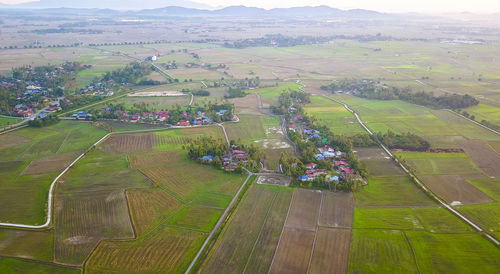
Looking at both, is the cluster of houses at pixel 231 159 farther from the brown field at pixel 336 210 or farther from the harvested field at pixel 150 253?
the harvested field at pixel 150 253

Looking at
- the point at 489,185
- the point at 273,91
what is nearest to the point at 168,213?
the point at 489,185

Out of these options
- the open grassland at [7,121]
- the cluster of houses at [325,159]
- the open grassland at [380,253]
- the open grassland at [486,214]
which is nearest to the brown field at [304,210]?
the cluster of houses at [325,159]

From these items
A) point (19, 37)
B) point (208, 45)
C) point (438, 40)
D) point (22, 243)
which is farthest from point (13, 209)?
point (438, 40)

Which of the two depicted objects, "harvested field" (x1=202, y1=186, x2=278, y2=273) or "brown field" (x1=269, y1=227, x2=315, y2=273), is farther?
"harvested field" (x1=202, y1=186, x2=278, y2=273)

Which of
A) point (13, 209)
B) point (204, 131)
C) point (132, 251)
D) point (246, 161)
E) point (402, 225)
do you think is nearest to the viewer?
point (132, 251)

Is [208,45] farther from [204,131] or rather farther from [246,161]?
[246,161]

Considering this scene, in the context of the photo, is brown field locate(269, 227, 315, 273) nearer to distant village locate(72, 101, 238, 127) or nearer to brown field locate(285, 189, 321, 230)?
brown field locate(285, 189, 321, 230)

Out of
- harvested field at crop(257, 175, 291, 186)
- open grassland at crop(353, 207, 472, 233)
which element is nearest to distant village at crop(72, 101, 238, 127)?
harvested field at crop(257, 175, 291, 186)
